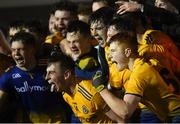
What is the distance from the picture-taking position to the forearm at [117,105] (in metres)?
4.82

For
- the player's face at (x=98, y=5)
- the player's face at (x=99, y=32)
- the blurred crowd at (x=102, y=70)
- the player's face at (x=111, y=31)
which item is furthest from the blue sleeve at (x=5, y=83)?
the player's face at (x=98, y=5)

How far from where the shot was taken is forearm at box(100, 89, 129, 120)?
15.8 ft

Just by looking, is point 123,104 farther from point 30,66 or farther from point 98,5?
point 98,5

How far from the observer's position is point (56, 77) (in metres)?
5.41

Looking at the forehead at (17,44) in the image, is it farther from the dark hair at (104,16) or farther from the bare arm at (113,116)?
the bare arm at (113,116)

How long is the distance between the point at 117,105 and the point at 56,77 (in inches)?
32.3

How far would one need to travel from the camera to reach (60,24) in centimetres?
672

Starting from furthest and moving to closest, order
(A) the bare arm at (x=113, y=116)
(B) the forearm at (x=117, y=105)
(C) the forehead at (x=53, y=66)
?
(C) the forehead at (x=53, y=66), (A) the bare arm at (x=113, y=116), (B) the forearm at (x=117, y=105)

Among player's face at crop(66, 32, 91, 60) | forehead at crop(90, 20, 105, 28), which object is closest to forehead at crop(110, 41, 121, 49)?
forehead at crop(90, 20, 105, 28)

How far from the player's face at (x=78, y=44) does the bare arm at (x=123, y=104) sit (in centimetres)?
105

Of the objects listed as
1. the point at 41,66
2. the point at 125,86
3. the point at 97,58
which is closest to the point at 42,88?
the point at 41,66

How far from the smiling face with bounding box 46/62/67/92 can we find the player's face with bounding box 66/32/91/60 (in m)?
0.45

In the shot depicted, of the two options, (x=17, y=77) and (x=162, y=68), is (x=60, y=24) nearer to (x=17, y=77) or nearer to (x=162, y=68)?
(x=17, y=77)

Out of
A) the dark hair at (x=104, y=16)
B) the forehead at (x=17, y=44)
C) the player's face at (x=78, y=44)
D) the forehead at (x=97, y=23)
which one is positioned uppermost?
the dark hair at (x=104, y=16)
